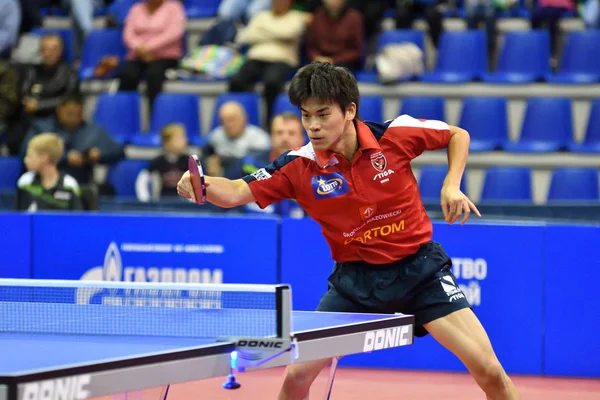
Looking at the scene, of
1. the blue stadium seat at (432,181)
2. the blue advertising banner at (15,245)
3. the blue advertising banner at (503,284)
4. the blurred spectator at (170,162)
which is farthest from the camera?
the blue stadium seat at (432,181)

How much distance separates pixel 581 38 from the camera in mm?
10023

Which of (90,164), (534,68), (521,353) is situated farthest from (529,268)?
(90,164)

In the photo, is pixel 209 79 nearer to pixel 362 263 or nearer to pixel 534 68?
pixel 534 68

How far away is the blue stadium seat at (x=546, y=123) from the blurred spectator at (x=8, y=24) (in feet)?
19.0

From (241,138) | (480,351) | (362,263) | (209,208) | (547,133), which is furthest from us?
(547,133)

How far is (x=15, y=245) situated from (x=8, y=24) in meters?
4.98

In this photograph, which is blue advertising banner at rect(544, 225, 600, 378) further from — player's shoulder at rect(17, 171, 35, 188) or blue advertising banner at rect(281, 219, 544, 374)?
player's shoulder at rect(17, 171, 35, 188)

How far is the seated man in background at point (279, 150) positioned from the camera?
748cm

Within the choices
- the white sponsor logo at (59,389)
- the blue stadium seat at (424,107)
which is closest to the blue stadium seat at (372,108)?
the blue stadium seat at (424,107)

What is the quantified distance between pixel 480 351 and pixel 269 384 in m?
2.65

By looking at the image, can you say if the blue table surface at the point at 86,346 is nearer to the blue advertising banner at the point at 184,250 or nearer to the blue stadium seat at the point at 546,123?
the blue advertising banner at the point at 184,250

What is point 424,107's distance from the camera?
32.6ft

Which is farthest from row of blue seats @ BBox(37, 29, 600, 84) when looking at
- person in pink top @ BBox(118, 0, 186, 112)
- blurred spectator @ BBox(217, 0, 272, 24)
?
person in pink top @ BBox(118, 0, 186, 112)

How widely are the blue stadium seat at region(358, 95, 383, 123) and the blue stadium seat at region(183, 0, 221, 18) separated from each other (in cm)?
285
